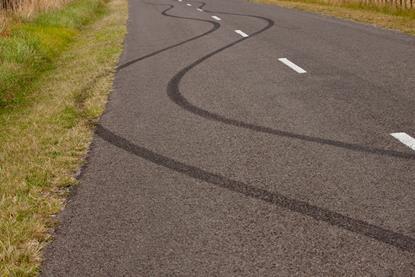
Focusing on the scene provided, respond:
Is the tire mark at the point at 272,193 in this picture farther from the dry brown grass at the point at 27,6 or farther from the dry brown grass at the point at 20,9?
the dry brown grass at the point at 27,6

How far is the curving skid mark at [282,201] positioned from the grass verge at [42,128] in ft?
2.37

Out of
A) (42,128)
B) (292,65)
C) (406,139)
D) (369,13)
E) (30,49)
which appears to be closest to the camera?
(406,139)

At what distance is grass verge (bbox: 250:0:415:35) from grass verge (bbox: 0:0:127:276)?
7.86 meters

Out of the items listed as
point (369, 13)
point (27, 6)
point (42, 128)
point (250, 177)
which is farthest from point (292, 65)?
point (27, 6)

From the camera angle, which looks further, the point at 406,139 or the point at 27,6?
the point at 27,6

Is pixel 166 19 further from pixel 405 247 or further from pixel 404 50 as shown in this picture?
pixel 405 247

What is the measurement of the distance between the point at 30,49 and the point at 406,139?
9.11 m

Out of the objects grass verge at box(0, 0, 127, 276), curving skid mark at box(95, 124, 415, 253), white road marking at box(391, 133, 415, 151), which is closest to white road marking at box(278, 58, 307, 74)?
grass verge at box(0, 0, 127, 276)

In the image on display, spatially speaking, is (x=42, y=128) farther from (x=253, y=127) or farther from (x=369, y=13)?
(x=369, y=13)

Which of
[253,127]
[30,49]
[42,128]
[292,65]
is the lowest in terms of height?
[30,49]

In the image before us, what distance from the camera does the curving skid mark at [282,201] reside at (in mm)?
3520

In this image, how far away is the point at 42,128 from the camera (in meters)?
6.39

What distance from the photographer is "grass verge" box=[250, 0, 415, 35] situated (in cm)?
1527

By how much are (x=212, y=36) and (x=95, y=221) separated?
35.9ft
